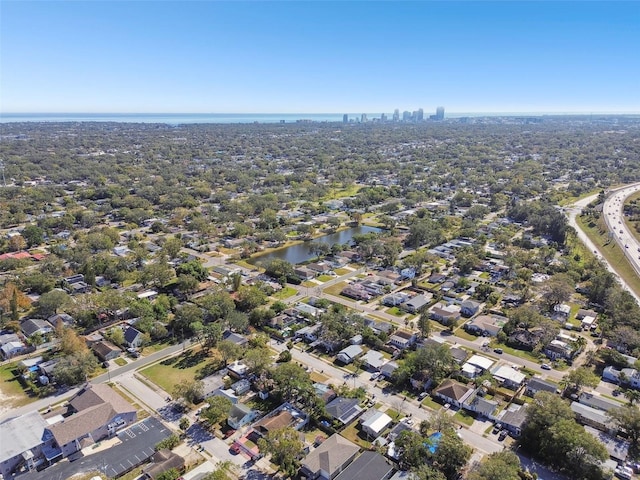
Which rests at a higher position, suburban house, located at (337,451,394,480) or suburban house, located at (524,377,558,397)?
suburban house, located at (337,451,394,480)

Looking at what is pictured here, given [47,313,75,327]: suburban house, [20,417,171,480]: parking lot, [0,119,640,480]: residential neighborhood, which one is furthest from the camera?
[47,313,75,327]: suburban house

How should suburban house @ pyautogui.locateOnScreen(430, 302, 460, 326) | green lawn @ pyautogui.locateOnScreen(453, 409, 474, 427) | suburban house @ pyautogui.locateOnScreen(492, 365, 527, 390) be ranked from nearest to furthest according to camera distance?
green lawn @ pyautogui.locateOnScreen(453, 409, 474, 427) → suburban house @ pyautogui.locateOnScreen(492, 365, 527, 390) → suburban house @ pyautogui.locateOnScreen(430, 302, 460, 326)

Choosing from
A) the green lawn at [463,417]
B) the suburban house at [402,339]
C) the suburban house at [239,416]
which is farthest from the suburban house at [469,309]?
the suburban house at [239,416]

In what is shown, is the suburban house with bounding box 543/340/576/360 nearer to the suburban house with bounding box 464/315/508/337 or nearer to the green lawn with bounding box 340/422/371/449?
the suburban house with bounding box 464/315/508/337

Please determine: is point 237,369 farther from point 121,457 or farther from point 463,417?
point 463,417

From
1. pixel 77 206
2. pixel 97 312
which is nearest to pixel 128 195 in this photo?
pixel 77 206

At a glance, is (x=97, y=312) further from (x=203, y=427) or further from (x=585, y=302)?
(x=585, y=302)

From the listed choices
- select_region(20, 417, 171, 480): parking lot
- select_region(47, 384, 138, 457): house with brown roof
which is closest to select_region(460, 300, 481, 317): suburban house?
select_region(20, 417, 171, 480): parking lot
